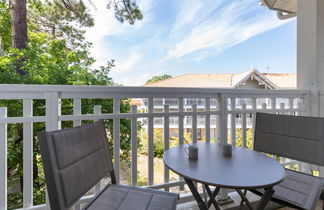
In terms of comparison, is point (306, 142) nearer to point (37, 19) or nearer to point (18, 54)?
point (18, 54)

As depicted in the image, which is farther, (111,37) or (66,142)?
(111,37)

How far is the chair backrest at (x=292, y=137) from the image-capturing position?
1.44 meters

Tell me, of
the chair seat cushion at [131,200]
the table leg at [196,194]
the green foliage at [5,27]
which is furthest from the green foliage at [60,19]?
the table leg at [196,194]

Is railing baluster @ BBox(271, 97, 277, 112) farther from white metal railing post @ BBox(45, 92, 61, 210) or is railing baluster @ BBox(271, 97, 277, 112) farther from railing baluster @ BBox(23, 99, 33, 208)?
railing baluster @ BBox(23, 99, 33, 208)

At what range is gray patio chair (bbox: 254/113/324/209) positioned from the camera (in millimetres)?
1279

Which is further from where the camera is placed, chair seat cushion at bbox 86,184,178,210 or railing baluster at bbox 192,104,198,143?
railing baluster at bbox 192,104,198,143

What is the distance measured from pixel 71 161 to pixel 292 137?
1.72 meters

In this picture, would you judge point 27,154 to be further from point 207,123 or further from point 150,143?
point 207,123

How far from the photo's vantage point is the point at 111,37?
10.6m

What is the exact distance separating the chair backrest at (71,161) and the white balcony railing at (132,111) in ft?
1.07

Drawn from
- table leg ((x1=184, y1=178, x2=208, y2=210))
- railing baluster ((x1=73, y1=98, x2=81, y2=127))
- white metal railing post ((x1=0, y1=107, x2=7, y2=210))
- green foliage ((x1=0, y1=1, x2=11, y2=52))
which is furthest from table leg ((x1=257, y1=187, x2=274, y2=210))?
green foliage ((x1=0, y1=1, x2=11, y2=52))

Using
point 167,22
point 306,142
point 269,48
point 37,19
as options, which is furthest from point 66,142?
point 269,48

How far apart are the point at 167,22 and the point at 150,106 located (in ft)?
40.0

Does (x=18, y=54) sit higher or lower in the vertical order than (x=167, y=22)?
lower
